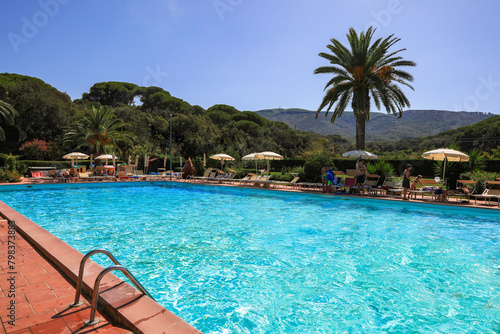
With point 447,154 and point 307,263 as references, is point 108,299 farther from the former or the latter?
point 447,154

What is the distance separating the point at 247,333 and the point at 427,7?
13900mm

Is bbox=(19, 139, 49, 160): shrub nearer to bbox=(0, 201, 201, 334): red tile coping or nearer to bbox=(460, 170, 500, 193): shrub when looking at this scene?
bbox=(0, 201, 201, 334): red tile coping

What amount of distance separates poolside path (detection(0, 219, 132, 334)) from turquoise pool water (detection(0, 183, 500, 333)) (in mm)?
1223

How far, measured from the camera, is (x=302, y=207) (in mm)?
11445

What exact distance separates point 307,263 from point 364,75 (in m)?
14.2

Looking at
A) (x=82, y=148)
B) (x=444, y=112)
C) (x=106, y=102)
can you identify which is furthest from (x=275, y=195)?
(x=444, y=112)

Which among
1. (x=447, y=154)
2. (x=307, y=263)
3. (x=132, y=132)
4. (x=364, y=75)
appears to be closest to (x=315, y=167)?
(x=364, y=75)

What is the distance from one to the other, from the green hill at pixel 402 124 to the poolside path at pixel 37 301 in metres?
87.8

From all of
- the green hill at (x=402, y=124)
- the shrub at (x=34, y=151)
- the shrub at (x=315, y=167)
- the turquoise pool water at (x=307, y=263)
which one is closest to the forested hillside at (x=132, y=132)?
the shrub at (x=34, y=151)

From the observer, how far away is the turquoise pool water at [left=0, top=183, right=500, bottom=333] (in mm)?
3521

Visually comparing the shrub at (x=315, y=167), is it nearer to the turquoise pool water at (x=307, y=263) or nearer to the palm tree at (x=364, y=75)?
the palm tree at (x=364, y=75)

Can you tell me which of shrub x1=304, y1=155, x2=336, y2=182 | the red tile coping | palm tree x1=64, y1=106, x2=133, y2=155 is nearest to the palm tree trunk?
shrub x1=304, y1=155, x2=336, y2=182

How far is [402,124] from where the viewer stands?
11100 centimetres

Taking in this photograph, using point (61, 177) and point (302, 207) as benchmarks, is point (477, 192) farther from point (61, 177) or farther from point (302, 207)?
point (61, 177)
